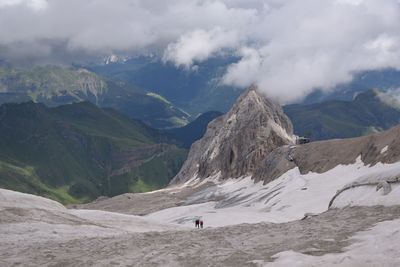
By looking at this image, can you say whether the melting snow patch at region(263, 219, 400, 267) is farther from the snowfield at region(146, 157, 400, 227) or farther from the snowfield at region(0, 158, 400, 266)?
the snowfield at region(146, 157, 400, 227)

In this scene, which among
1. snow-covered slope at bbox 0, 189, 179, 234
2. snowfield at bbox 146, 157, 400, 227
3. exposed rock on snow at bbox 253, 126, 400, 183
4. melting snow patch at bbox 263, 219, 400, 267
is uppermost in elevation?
exposed rock on snow at bbox 253, 126, 400, 183

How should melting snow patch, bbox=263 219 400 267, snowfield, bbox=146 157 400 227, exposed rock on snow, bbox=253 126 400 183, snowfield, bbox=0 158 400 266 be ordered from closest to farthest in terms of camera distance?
1. melting snow patch, bbox=263 219 400 267
2. snowfield, bbox=0 158 400 266
3. snowfield, bbox=146 157 400 227
4. exposed rock on snow, bbox=253 126 400 183

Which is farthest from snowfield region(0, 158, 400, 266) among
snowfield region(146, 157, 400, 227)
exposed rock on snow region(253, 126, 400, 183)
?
exposed rock on snow region(253, 126, 400, 183)

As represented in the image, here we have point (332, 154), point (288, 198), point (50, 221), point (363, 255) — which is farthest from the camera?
point (332, 154)

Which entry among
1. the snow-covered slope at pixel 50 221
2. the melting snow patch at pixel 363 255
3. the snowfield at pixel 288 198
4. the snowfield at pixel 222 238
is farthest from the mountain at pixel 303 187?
the snow-covered slope at pixel 50 221

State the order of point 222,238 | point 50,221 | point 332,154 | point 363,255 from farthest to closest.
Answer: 1. point 332,154
2. point 50,221
3. point 222,238
4. point 363,255

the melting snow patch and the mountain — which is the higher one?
→ the mountain

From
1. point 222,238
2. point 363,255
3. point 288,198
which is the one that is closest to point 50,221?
point 222,238

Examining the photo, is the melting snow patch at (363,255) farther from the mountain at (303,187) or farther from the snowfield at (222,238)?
the mountain at (303,187)

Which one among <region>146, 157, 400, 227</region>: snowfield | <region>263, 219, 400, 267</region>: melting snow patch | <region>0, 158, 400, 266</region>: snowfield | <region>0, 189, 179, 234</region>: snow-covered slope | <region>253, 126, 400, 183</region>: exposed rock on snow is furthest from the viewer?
<region>253, 126, 400, 183</region>: exposed rock on snow

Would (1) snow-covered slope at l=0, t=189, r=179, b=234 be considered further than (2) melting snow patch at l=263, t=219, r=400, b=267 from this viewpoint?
Yes

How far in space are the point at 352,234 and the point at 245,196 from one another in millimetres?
114986

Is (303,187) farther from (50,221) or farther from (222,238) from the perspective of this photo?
(222,238)

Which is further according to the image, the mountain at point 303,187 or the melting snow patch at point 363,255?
the mountain at point 303,187
